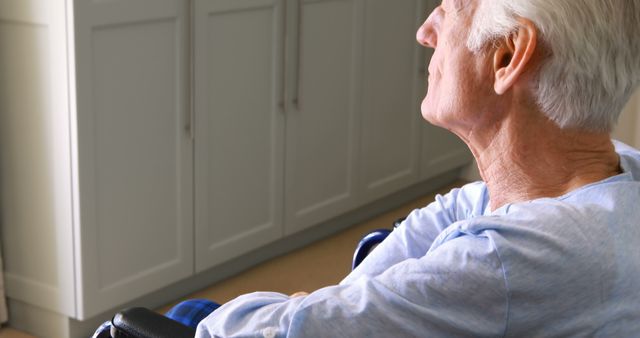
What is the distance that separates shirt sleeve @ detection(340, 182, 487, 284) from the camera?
146 centimetres

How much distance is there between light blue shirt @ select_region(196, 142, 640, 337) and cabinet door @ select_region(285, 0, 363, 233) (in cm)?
220

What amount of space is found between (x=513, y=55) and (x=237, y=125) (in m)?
1.96

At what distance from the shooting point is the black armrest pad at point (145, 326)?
3.99 feet

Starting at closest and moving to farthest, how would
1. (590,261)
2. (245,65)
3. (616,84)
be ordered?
(590,261) → (616,84) → (245,65)

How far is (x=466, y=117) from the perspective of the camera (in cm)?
124

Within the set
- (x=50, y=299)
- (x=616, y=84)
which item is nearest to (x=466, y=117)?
(x=616, y=84)

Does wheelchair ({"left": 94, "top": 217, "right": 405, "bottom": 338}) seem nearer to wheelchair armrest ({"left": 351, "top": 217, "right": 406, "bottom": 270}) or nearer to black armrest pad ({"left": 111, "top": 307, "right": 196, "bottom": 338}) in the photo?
black armrest pad ({"left": 111, "top": 307, "right": 196, "bottom": 338})

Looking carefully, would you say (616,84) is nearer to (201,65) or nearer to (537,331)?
(537,331)

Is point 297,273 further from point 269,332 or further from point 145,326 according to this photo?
point 269,332

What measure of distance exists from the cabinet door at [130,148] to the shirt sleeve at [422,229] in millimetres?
1266

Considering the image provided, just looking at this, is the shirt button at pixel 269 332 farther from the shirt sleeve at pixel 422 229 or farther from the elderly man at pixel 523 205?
the shirt sleeve at pixel 422 229

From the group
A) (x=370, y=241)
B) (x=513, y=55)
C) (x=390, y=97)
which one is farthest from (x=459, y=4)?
(x=390, y=97)

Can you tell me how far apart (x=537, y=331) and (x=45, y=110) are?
6.09 feet

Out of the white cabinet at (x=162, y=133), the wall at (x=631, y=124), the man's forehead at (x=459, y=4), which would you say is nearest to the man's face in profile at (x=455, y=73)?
the man's forehead at (x=459, y=4)
